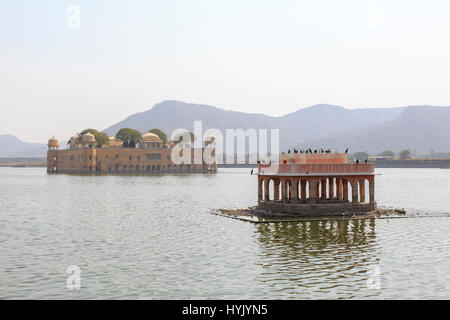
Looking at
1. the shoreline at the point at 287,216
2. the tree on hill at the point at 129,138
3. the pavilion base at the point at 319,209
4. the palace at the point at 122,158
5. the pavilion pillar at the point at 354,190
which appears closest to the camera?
the shoreline at the point at 287,216

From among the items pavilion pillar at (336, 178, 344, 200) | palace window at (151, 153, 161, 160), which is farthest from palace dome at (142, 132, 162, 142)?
pavilion pillar at (336, 178, 344, 200)

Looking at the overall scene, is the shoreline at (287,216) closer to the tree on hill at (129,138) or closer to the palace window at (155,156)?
the palace window at (155,156)

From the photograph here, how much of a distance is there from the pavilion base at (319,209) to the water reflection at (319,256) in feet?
7.70

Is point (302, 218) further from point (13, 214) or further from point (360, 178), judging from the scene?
point (13, 214)

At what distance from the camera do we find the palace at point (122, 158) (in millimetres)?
177875

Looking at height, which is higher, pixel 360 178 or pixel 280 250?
pixel 360 178

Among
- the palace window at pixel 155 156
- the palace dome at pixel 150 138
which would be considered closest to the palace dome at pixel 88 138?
the palace dome at pixel 150 138

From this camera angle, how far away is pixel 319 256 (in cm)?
2650

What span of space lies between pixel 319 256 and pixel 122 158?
158861mm
